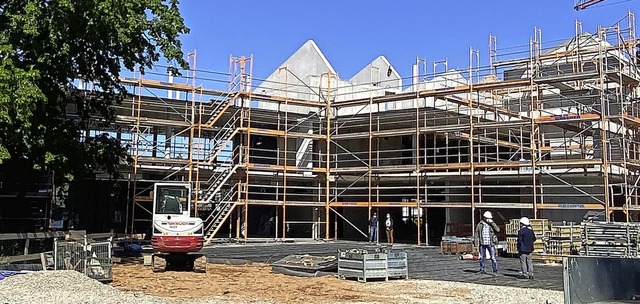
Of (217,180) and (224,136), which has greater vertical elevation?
(224,136)

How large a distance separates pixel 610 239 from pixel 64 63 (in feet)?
52.6

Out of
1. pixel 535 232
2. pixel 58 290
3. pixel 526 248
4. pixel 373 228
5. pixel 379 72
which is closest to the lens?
pixel 58 290

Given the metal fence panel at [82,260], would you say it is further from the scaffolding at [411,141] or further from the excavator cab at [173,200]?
the scaffolding at [411,141]

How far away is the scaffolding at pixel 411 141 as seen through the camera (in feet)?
83.2

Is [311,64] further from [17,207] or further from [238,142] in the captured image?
[17,207]

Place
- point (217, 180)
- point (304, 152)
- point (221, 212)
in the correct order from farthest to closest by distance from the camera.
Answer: point (304, 152)
point (217, 180)
point (221, 212)

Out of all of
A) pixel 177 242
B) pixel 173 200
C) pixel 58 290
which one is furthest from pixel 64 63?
pixel 58 290

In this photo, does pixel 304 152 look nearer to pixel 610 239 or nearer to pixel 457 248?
pixel 457 248

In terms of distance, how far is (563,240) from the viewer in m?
20.7

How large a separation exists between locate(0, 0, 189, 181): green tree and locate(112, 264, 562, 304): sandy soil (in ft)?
13.4

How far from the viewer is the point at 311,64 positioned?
37031 mm

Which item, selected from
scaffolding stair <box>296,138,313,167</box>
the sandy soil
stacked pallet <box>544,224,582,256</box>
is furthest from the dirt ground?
scaffolding stair <box>296,138,313,167</box>

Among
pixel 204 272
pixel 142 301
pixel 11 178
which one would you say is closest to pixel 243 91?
pixel 11 178

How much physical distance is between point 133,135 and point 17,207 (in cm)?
557
